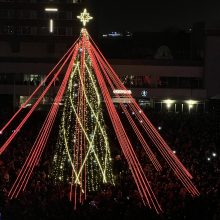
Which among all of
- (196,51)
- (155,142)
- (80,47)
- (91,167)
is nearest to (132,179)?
(91,167)

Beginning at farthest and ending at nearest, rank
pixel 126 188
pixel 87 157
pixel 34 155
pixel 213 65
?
pixel 213 65
pixel 34 155
pixel 87 157
pixel 126 188

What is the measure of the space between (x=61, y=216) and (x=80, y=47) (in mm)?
8620

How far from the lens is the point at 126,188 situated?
17984 mm

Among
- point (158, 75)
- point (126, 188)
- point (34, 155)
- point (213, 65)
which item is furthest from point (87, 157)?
point (213, 65)

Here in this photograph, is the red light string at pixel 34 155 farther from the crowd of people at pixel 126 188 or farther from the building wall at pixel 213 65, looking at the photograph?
the building wall at pixel 213 65

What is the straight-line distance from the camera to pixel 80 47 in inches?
832

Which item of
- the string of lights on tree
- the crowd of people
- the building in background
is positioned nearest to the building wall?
the building in background

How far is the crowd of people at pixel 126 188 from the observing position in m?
14.3

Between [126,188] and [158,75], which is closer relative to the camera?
[126,188]

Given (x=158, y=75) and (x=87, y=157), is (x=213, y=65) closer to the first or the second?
(x=158, y=75)

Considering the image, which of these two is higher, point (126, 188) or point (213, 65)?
point (213, 65)

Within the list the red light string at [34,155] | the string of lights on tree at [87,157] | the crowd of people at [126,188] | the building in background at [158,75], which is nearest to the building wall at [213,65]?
the building in background at [158,75]

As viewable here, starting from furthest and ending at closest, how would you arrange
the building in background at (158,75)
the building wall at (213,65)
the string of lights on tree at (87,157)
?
the building in background at (158,75) < the building wall at (213,65) < the string of lights on tree at (87,157)

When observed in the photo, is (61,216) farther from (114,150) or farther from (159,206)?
(114,150)
